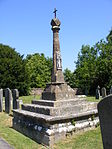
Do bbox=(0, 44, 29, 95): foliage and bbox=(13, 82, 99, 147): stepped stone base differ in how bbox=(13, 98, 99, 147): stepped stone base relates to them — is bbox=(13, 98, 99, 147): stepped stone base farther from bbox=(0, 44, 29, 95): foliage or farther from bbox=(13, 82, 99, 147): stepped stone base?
bbox=(0, 44, 29, 95): foliage

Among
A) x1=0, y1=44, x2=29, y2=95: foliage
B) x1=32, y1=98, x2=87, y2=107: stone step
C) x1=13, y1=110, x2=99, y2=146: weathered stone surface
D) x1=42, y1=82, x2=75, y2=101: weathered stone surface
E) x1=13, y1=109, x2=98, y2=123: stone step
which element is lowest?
x1=13, y1=110, x2=99, y2=146: weathered stone surface

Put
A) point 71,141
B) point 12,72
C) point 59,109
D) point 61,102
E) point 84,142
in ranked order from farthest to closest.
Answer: point 12,72
point 61,102
point 59,109
point 71,141
point 84,142

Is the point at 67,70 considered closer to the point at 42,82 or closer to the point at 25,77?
the point at 42,82

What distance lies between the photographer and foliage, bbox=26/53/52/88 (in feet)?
156

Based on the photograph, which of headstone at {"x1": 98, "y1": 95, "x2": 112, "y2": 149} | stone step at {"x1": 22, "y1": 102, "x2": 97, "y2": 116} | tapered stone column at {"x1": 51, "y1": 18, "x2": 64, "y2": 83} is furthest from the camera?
tapered stone column at {"x1": 51, "y1": 18, "x2": 64, "y2": 83}

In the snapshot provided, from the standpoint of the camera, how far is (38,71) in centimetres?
4984

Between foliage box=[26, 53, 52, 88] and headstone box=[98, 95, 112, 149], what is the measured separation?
43.3 m

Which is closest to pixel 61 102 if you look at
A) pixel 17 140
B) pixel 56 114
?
pixel 56 114

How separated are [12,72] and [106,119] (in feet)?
89.8

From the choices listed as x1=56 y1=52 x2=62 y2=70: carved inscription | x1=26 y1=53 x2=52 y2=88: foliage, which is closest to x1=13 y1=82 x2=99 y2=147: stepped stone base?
x1=56 y1=52 x2=62 y2=70: carved inscription

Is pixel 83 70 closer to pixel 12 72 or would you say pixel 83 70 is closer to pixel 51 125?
pixel 12 72

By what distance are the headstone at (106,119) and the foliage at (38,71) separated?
142ft

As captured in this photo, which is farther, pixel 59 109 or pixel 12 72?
pixel 12 72

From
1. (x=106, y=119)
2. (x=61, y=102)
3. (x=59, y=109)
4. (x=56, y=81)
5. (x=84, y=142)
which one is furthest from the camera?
(x=56, y=81)
